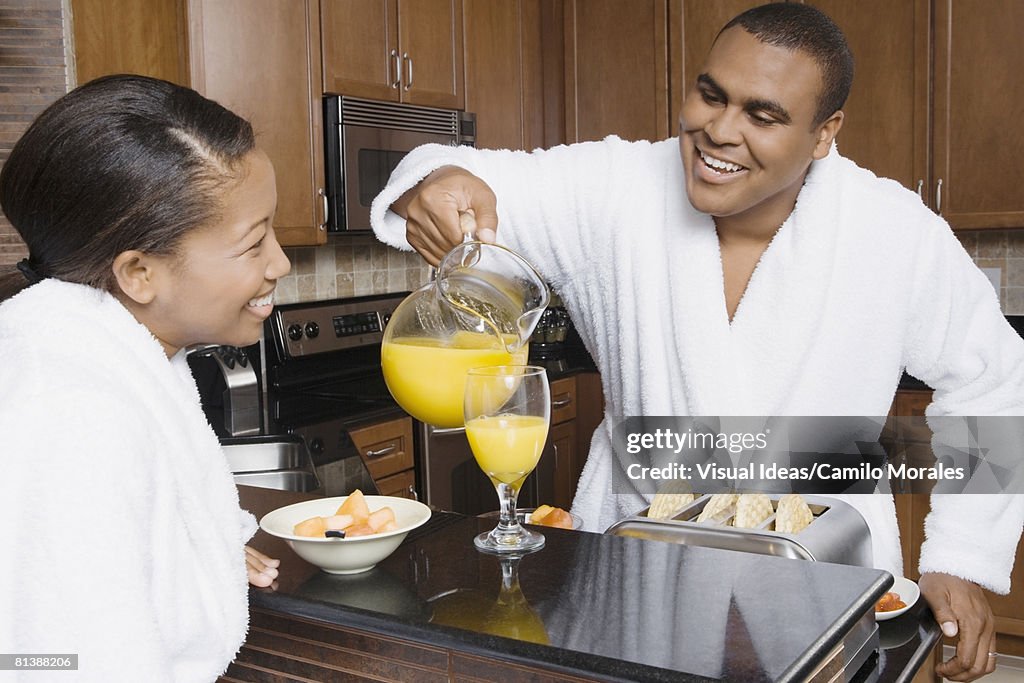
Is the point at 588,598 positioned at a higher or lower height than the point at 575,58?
lower

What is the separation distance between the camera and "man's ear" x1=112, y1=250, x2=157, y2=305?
93cm

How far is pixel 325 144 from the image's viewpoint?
3.25 metres

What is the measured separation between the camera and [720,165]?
63.1 inches

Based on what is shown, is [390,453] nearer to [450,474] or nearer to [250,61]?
[450,474]

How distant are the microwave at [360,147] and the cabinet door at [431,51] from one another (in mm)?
99

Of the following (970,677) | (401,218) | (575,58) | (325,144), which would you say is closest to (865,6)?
(575,58)

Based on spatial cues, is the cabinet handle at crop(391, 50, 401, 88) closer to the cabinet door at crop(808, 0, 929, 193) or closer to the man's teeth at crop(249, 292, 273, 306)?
the cabinet door at crop(808, 0, 929, 193)

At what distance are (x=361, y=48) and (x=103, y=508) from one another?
2.80m

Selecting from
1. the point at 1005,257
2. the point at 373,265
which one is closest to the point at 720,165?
the point at 373,265

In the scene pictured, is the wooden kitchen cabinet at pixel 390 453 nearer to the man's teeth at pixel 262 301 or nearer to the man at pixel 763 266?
the man at pixel 763 266

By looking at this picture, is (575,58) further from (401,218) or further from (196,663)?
(196,663)

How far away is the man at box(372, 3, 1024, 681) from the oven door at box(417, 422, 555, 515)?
141 cm

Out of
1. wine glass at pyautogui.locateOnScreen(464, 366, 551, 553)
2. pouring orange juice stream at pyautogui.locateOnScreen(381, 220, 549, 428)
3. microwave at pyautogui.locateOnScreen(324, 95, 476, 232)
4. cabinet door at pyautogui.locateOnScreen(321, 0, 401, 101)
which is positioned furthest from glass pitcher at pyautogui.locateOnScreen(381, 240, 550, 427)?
cabinet door at pyautogui.locateOnScreen(321, 0, 401, 101)

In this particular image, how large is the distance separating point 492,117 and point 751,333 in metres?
2.45
